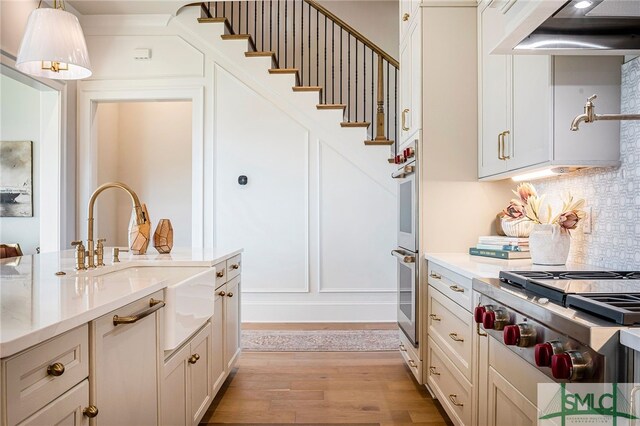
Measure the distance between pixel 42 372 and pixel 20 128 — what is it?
4546 mm

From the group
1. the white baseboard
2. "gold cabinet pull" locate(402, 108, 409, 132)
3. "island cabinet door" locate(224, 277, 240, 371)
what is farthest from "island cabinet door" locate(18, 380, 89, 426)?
the white baseboard

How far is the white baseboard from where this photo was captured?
14.8ft

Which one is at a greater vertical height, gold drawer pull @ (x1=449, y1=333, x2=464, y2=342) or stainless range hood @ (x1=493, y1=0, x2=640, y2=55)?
stainless range hood @ (x1=493, y1=0, x2=640, y2=55)

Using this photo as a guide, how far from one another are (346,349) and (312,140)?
83.2 inches

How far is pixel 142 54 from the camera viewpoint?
445cm

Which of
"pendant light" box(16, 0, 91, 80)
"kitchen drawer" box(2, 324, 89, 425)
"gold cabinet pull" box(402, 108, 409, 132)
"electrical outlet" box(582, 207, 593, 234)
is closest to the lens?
"kitchen drawer" box(2, 324, 89, 425)

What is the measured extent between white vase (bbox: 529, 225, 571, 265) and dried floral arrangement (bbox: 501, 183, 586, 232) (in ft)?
0.11

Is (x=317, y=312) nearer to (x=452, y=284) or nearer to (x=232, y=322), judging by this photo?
(x=232, y=322)

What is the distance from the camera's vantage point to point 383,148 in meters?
4.50

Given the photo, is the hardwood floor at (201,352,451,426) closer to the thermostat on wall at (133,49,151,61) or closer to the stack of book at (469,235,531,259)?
the stack of book at (469,235,531,259)

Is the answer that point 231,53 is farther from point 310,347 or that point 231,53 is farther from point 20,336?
point 20,336

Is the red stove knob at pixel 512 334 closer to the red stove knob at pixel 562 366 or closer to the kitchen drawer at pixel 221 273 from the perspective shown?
the red stove knob at pixel 562 366

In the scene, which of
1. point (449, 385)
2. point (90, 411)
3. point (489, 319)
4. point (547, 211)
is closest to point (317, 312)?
point (449, 385)

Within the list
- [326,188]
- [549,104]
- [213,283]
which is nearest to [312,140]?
[326,188]
